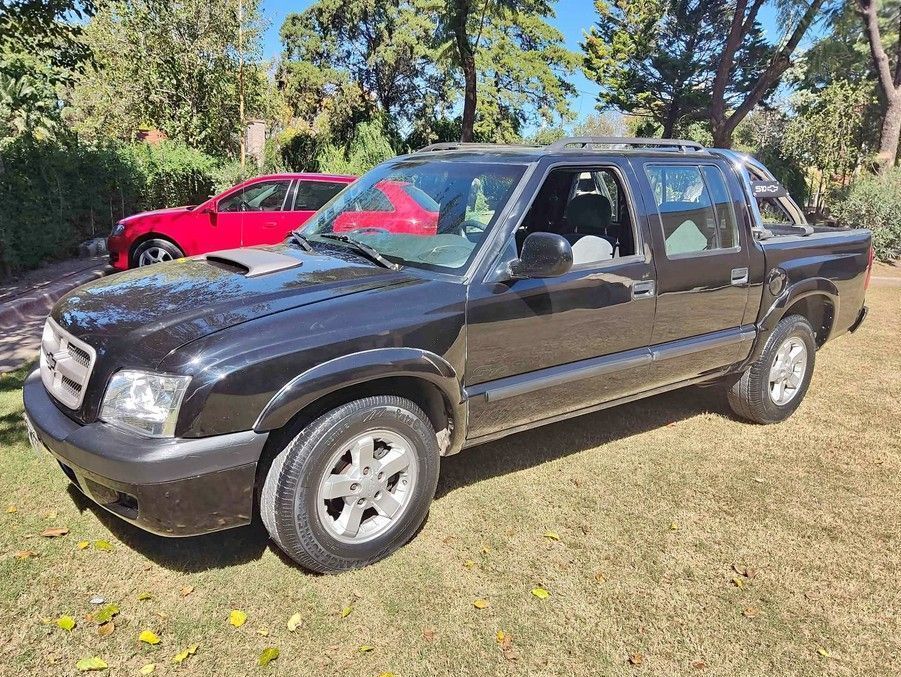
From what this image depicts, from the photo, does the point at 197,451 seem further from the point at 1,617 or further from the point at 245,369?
the point at 1,617

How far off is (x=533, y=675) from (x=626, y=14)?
43.7 metres

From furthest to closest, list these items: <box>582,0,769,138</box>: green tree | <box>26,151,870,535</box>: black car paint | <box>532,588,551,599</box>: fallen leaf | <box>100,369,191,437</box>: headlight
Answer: <box>582,0,769,138</box>: green tree
<box>532,588,551,599</box>: fallen leaf
<box>26,151,870,535</box>: black car paint
<box>100,369,191,437</box>: headlight

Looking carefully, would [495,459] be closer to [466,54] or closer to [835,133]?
[466,54]

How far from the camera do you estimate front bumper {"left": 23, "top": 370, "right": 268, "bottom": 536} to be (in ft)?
8.41

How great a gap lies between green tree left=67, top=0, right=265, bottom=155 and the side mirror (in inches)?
671

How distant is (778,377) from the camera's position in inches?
198

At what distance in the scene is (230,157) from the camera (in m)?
19.1

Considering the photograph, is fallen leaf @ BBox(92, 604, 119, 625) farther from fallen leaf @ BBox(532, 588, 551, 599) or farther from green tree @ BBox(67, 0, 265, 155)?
green tree @ BBox(67, 0, 265, 155)

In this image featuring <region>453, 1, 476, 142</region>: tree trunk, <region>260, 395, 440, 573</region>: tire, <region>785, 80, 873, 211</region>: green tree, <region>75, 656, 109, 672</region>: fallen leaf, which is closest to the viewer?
<region>75, 656, 109, 672</region>: fallen leaf

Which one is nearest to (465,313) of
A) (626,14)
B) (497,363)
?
(497,363)

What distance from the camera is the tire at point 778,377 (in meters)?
4.87

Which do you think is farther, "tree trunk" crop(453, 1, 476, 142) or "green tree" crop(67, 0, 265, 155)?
"tree trunk" crop(453, 1, 476, 142)

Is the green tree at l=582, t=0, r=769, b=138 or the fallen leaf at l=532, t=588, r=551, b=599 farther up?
the green tree at l=582, t=0, r=769, b=138

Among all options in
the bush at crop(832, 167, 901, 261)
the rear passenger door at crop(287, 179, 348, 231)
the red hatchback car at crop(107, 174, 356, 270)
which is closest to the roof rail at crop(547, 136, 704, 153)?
the red hatchback car at crop(107, 174, 356, 270)
